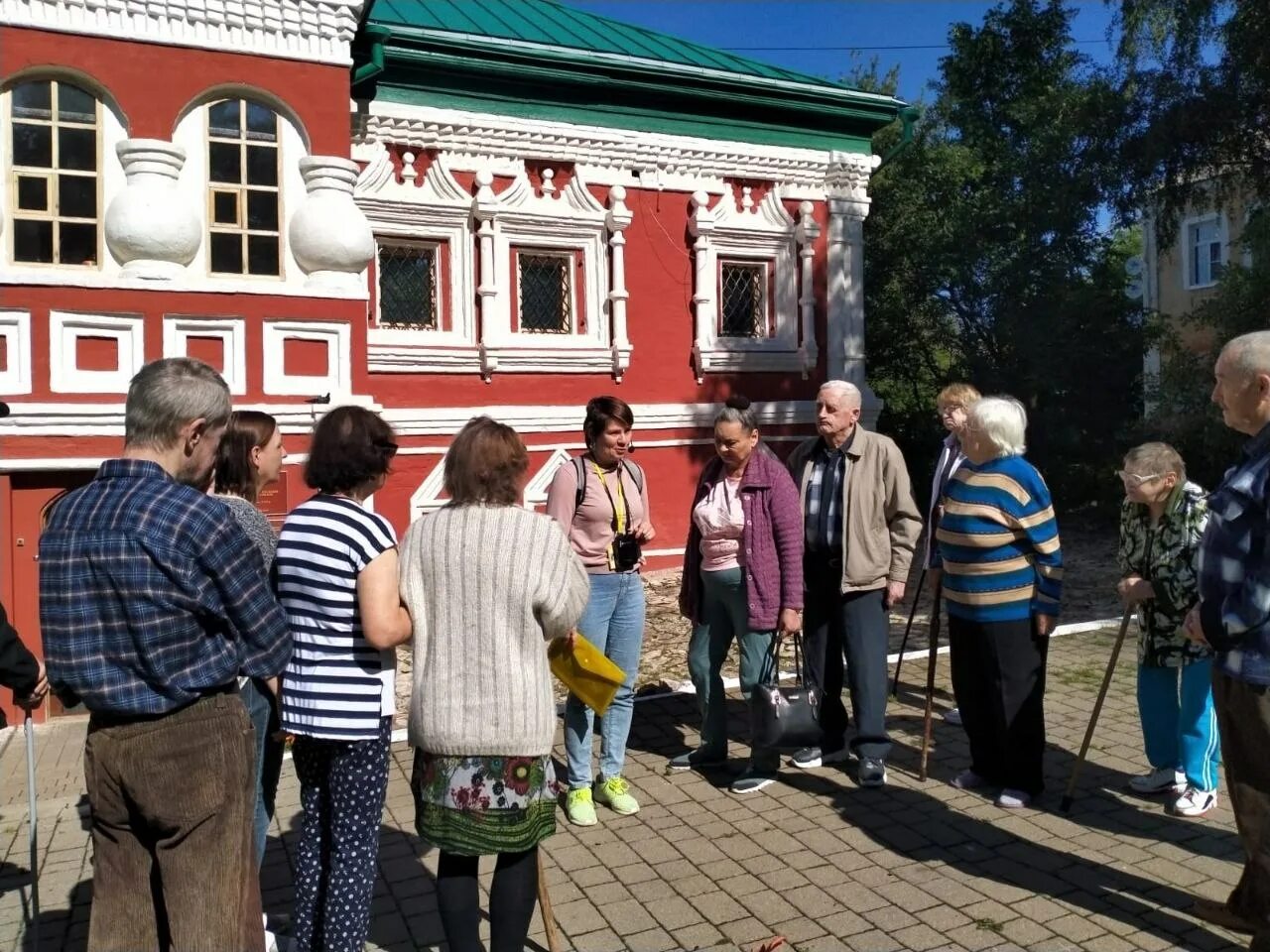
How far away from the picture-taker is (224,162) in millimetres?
7605

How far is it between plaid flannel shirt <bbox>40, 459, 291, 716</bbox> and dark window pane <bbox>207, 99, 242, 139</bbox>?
5.64 m

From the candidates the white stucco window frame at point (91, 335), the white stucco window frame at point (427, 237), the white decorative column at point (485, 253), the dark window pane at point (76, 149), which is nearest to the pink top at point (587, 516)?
the white stucco window frame at point (91, 335)

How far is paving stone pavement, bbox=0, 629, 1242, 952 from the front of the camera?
371 cm

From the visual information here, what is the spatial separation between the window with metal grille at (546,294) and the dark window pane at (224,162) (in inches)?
149

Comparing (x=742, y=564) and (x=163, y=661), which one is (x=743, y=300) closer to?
(x=742, y=564)

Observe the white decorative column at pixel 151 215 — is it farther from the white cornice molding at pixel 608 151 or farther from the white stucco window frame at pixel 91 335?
the white cornice molding at pixel 608 151

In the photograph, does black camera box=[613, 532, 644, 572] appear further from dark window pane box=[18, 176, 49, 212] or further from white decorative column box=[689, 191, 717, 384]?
white decorative column box=[689, 191, 717, 384]

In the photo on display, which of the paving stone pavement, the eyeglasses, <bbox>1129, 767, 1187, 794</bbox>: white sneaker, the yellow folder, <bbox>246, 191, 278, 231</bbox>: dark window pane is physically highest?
<bbox>246, 191, 278, 231</bbox>: dark window pane

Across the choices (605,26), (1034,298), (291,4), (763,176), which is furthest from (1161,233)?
(291,4)

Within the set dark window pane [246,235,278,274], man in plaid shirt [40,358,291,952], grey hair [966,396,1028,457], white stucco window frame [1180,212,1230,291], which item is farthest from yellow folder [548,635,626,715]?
white stucco window frame [1180,212,1230,291]

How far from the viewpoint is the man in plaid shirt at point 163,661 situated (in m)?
2.59

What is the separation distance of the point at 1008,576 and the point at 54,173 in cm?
646

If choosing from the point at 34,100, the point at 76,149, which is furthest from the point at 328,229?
the point at 34,100

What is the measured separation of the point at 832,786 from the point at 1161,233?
12383 millimetres
